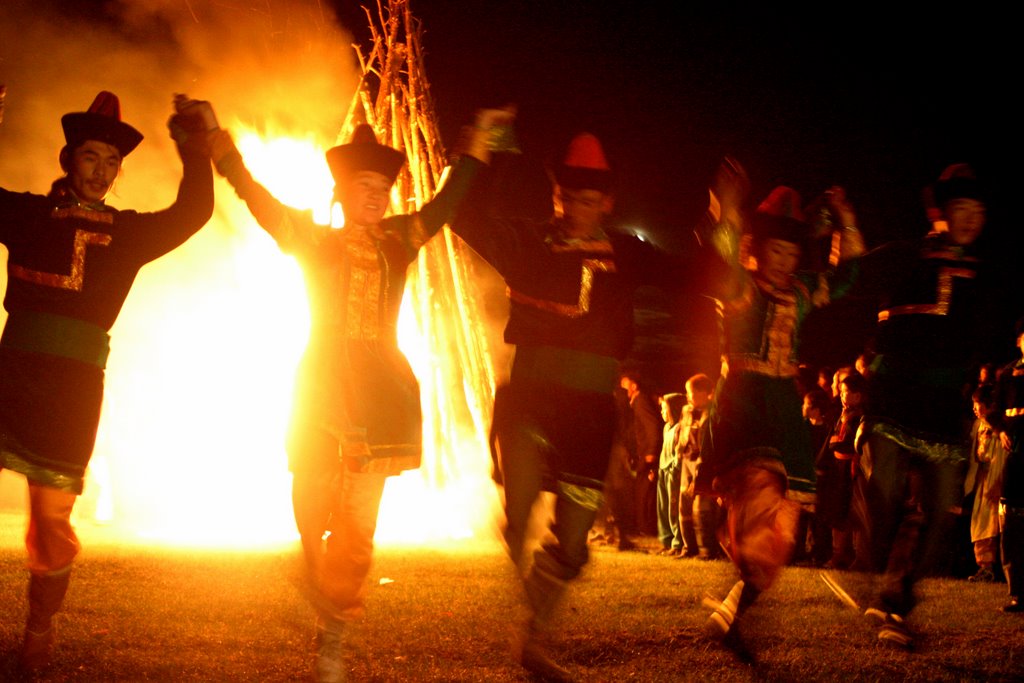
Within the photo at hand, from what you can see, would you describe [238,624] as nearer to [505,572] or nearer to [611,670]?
[611,670]

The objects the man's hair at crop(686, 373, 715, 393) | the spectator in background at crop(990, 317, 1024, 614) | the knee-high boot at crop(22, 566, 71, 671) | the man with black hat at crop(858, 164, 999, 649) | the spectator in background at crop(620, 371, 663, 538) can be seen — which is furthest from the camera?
the spectator in background at crop(620, 371, 663, 538)

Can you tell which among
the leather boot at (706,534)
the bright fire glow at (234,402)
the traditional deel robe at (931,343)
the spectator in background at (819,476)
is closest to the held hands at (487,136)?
the traditional deel robe at (931,343)

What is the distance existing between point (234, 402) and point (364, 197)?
8.88 m

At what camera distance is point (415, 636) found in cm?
468

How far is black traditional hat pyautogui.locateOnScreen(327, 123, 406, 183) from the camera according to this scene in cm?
380

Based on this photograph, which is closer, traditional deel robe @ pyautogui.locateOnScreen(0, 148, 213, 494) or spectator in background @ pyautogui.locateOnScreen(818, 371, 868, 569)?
traditional deel robe @ pyautogui.locateOnScreen(0, 148, 213, 494)

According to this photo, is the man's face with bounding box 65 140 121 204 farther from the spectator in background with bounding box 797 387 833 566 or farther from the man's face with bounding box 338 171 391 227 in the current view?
the spectator in background with bounding box 797 387 833 566

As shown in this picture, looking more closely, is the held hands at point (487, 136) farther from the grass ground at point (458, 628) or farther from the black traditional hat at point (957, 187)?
the black traditional hat at point (957, 187)

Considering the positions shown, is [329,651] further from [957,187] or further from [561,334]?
[957,187]

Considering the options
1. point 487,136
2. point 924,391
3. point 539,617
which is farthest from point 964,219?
point 539,617

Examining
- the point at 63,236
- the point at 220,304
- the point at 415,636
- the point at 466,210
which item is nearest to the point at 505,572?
the point at 415,636

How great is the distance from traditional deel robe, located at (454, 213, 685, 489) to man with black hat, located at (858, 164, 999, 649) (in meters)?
1.53

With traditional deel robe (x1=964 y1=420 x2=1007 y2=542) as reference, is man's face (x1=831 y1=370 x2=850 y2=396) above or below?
above

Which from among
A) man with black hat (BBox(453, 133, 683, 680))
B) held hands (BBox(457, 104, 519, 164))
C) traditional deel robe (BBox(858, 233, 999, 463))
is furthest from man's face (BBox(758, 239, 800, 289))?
held hands (BBox(457, 104, 519, 164))
